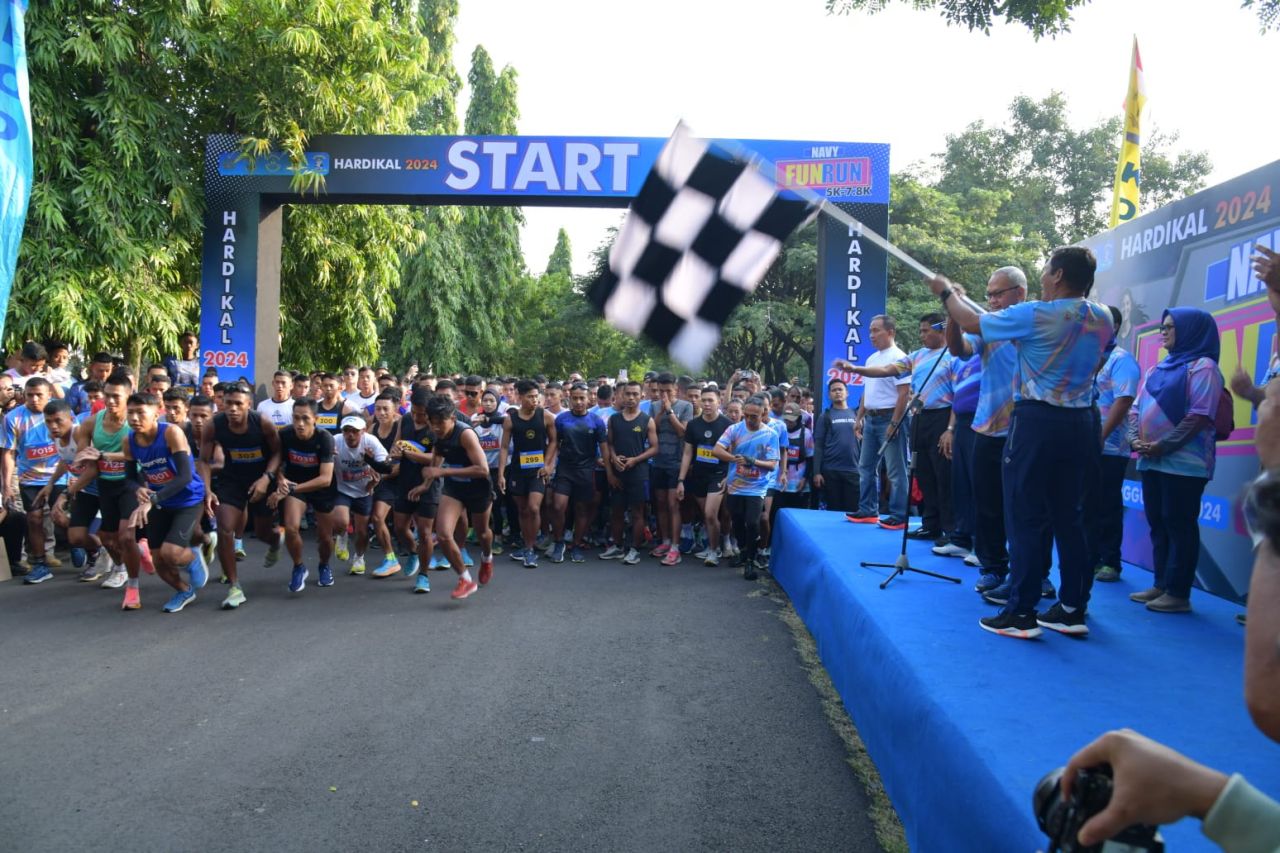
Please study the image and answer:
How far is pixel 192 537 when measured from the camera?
732cm

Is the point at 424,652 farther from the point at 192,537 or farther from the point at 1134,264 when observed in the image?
the point at 1134,264

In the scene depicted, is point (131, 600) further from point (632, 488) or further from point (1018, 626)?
point (1018, 626)

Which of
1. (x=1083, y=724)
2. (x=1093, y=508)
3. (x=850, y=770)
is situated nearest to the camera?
(x=1083, y=724)

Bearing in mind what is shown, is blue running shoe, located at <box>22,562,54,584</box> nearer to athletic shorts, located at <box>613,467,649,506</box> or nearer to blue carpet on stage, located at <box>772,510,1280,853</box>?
athletic shorts, located at <box>613,467,649,506</box>

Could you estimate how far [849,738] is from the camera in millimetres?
4668

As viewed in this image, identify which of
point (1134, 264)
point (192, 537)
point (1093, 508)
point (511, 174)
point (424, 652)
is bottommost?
point (424, 652)

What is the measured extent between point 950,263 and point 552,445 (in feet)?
78.2

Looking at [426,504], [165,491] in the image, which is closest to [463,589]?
[426,504]

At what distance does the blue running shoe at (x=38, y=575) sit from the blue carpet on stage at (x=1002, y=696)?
7.13 meters

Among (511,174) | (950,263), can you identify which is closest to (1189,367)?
(511,174)

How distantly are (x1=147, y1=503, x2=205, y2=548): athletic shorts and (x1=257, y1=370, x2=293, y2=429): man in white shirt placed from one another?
3.59 metres

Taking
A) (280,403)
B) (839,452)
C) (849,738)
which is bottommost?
(849,738)

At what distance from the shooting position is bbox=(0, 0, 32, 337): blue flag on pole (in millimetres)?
4344

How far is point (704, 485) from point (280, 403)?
5.28 meters
